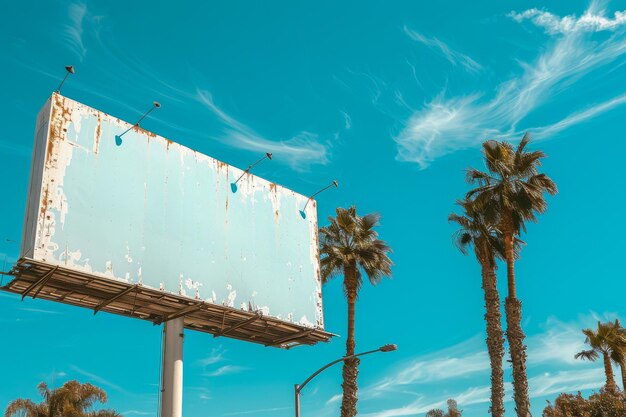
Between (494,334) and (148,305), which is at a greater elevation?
(494,334)

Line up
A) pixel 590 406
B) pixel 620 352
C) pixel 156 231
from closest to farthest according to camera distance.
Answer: pixel 156 231, pixel 590 406, pixel 620 352

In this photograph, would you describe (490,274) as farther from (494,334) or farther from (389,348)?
(389,348)

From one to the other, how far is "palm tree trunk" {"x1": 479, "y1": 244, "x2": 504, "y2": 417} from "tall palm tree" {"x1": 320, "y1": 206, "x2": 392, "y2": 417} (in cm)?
530

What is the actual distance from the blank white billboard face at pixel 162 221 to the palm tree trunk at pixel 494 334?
11.6 meters

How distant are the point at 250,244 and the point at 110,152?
638 centimetres

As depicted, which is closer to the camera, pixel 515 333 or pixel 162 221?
pixel 162 221

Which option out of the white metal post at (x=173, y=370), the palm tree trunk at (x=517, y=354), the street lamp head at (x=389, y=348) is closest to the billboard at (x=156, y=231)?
the white metal post at (x=173, y=370)

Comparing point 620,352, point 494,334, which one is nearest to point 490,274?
point 494,334

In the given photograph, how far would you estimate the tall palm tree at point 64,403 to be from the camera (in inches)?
1390

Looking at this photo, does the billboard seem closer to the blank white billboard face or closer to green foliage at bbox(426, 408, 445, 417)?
the blank white billboard face

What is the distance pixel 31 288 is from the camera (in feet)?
70.6

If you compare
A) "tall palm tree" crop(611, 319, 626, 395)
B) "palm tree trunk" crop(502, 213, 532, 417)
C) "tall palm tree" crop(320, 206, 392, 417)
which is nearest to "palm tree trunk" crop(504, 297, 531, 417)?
"palm tree trunk" crop(502, 213, 532, 417)

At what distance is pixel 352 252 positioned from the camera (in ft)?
129

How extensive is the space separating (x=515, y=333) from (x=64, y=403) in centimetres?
2237
